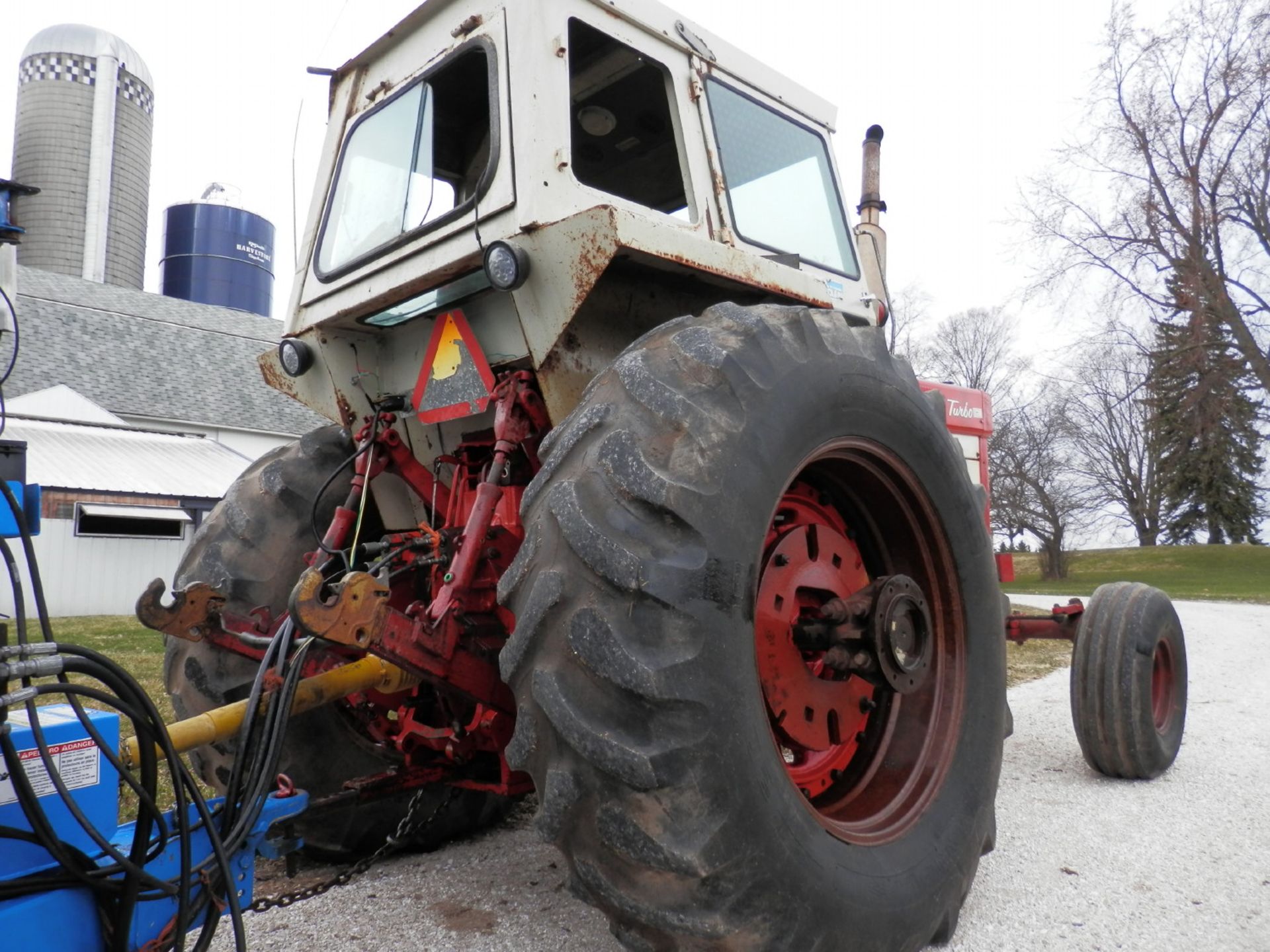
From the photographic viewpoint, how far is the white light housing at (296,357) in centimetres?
289

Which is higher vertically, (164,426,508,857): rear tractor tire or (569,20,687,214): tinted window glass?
(569,20,687,214): tinted window glass

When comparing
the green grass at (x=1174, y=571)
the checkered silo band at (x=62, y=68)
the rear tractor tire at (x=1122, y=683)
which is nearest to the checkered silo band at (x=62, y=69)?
the checkered silo band at (x=62, y=68)

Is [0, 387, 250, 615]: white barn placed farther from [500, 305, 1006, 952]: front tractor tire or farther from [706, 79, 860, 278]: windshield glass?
[500, 305, 1006, 952]: front tractor tire

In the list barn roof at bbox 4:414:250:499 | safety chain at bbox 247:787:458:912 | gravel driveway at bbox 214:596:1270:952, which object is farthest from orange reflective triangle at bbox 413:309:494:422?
barn roof at bbox 4:414:250:499

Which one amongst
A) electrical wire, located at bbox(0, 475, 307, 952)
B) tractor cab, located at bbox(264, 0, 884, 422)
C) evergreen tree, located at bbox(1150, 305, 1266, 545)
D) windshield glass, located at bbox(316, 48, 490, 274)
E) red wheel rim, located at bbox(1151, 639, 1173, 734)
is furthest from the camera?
evergreen tree, located at bbox(1150, 305, 1266, 545)

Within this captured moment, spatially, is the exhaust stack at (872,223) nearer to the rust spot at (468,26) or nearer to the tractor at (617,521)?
the tractor at (617,521)

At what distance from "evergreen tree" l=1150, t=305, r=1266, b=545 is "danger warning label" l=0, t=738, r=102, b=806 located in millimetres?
25593

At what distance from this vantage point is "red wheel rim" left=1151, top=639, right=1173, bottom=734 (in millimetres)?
4086

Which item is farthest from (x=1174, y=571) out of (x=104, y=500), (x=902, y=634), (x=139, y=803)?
(x=139, y=803)

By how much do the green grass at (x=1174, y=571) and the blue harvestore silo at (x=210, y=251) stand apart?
28.1 metres

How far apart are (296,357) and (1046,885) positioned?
284 centimetres

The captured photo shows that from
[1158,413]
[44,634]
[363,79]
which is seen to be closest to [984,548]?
[44,634]

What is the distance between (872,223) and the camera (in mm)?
3775

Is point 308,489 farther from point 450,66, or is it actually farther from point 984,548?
point 984,548
